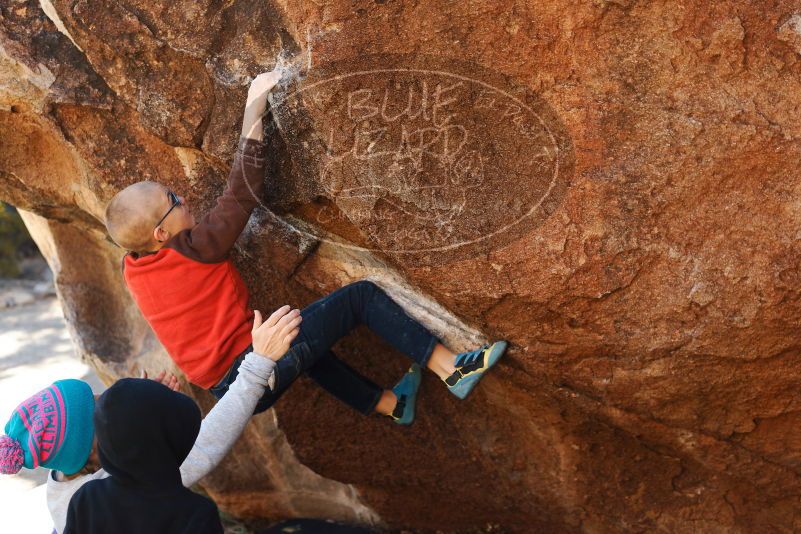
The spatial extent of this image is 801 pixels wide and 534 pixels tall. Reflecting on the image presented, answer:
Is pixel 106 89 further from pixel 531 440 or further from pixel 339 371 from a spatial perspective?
pixel 531 440

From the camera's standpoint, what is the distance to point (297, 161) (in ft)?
8.29

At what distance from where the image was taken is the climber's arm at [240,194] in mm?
2438

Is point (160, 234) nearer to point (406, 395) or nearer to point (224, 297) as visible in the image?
point (224, 297)

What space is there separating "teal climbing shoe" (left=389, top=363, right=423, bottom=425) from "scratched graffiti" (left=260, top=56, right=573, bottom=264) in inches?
25.3

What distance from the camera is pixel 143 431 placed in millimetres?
1879

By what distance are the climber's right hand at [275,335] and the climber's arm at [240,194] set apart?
319 mm

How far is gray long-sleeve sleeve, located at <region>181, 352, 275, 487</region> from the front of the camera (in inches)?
90.0

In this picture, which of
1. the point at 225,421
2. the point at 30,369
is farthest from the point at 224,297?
the point at 30,369

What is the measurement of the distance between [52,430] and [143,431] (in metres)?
0.43

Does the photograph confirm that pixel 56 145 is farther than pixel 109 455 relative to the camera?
Yes

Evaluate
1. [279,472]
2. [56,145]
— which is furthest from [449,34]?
[279,472]

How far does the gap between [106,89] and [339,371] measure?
1260 millimetres

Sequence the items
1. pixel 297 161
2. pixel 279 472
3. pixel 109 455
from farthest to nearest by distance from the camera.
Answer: pixel 279 472, pixel 297 161, pixel 109 455

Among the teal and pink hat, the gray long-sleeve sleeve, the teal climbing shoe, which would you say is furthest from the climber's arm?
the teal climbing shoe
